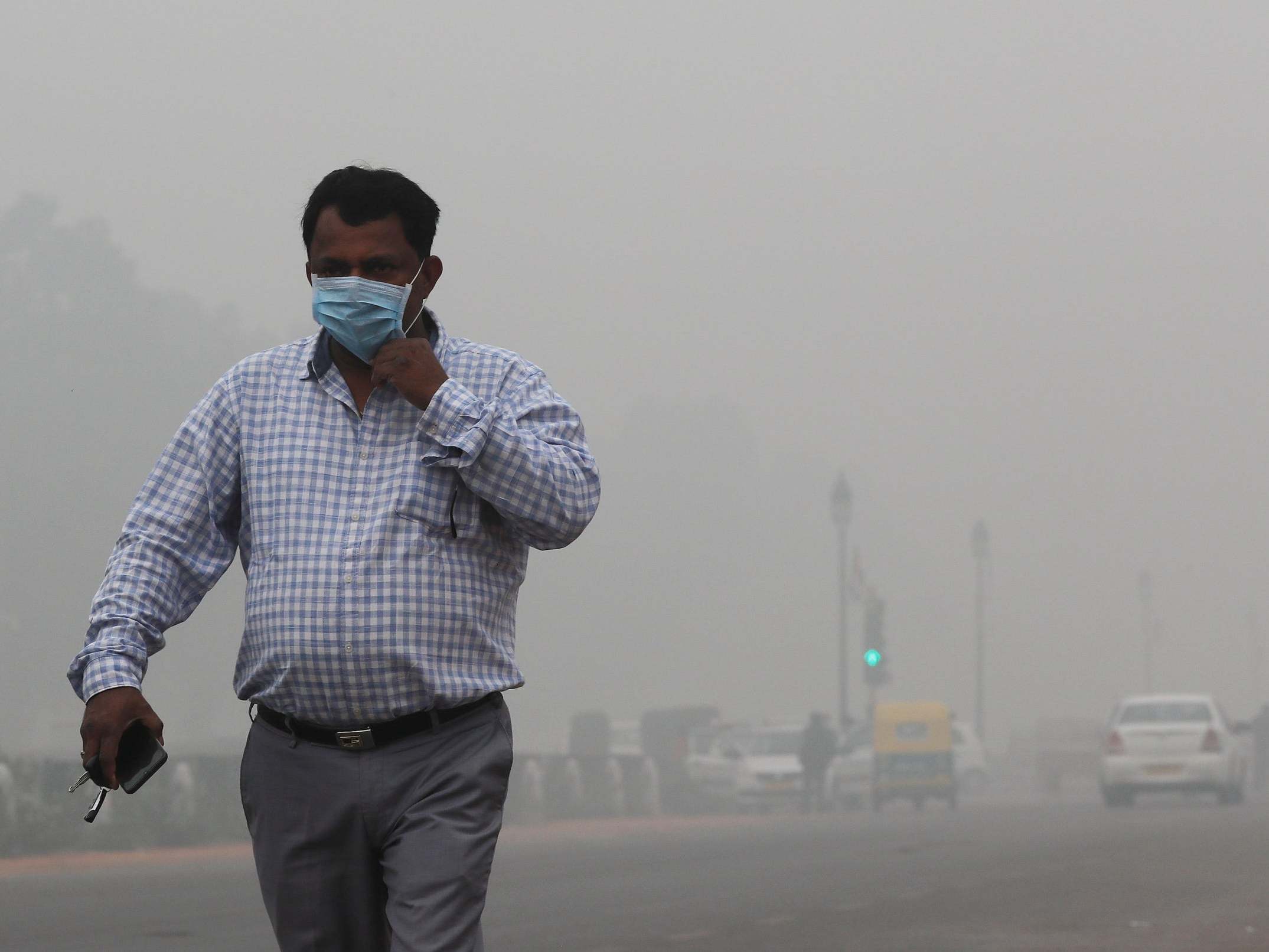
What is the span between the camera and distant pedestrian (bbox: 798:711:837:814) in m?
37.5

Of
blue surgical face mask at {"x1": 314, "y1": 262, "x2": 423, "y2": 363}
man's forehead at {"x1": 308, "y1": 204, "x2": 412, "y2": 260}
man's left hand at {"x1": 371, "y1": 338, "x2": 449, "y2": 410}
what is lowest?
man's left hand at {"x1": 371, "y1": 338, "x2": 449, "y2": 410}

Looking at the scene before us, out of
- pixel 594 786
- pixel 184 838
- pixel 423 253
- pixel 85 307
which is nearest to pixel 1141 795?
pixel 594 786

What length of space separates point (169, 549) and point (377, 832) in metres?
0.59

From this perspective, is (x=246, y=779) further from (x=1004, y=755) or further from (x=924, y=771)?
(x=1004, y=755)

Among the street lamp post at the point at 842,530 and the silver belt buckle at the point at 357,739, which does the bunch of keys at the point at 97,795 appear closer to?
the silver belt buckle at the point at 357,739

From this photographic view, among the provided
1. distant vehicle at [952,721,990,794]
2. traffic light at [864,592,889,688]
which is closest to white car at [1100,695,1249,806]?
traffic light at [864,592,889,688]

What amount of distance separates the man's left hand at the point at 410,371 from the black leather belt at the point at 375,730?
1.69 feet

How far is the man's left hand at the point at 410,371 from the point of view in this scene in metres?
3.72

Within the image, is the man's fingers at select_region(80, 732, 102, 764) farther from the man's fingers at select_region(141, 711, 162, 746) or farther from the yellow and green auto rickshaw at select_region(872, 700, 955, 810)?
the yellow and green auto rickshaw at select_region(872, 700, 955, 810)

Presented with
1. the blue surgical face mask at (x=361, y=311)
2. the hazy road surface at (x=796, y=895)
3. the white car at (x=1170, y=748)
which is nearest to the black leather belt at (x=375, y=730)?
the blue surgical face mask at (x=361, y=311)

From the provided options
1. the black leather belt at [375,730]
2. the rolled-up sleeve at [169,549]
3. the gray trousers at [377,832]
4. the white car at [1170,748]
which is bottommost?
the white car at [1170,748]

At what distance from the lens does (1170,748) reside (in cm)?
2897

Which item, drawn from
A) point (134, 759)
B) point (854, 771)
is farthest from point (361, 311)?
point (854, 771)

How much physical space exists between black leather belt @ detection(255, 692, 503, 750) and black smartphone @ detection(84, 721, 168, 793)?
0.80 feet
